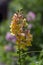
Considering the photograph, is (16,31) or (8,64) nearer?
(16,31)

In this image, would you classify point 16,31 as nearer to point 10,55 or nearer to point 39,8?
point 10,55

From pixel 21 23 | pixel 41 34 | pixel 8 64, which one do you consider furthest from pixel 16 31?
pixel 41 34

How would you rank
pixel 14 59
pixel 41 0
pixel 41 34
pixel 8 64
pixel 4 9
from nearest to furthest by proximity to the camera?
pixel 14 59, pixel 8 64, pixel 41 34, pixel 41 0, pixel 4 9

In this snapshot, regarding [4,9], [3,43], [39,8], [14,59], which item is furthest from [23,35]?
[4,9]

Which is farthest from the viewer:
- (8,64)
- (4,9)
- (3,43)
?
(4,9)

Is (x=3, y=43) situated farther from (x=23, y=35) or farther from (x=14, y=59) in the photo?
(x=23, y=35)

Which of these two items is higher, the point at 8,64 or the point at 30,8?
the point at 30,8
